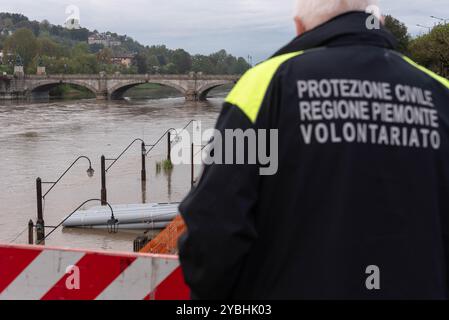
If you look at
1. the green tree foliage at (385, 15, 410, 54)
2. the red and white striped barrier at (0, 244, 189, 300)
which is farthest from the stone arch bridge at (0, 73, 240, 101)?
the red and white striped barrier at (0, 244, 189, 300)

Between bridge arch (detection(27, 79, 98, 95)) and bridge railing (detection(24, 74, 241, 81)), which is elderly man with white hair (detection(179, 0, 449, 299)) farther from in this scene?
bridge arch (detection(27, 79, 98, 95))

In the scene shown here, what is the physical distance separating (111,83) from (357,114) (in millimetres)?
77230

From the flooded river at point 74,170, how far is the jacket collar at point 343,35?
39.9 ft

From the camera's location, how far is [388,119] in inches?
74.2

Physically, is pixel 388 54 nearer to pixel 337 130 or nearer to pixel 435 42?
pixel 337 130

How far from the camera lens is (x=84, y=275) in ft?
10.3

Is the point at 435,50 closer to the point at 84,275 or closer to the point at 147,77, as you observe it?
the point at 147,77

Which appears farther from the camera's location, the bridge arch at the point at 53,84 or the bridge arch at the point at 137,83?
the bridge arch at the point at 53,84

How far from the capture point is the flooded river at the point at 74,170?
596 inches

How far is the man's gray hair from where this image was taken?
2.00 meters

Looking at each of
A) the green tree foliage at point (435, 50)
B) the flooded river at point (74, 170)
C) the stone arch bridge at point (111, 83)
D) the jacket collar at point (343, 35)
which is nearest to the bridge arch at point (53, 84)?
the stone arch bridge at point (111, 83)

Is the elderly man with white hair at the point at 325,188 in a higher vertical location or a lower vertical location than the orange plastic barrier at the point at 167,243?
higher

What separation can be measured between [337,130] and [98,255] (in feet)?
5.36

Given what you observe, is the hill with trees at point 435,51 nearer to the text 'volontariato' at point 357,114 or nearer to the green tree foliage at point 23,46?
the text 'volontariato' at point 357,114
